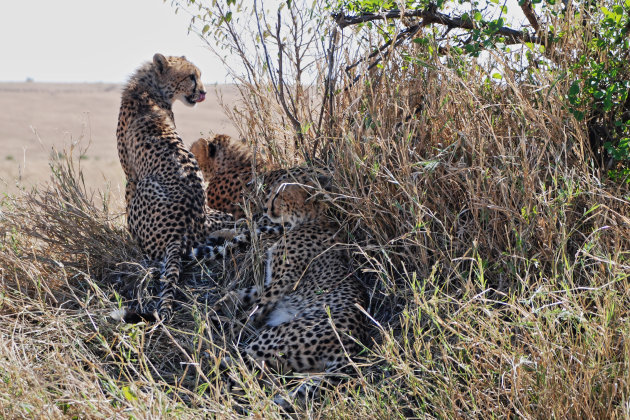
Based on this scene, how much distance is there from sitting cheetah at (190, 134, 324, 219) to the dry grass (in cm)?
28

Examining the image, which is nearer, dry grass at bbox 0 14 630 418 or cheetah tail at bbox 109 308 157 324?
dry grass at bbox 0 14 630 418

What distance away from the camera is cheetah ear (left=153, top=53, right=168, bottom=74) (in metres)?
4.39

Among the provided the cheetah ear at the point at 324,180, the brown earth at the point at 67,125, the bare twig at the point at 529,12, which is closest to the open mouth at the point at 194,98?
the cheetah ear at the point at 324,180

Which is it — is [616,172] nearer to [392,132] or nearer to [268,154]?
[392,132]

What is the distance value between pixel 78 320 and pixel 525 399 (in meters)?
1.88

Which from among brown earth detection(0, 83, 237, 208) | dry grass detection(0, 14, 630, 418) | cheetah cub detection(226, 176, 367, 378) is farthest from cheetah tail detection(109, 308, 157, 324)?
brown earth detection(0, 83, 237, 208)

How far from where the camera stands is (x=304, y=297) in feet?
10.7

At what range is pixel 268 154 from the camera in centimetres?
416

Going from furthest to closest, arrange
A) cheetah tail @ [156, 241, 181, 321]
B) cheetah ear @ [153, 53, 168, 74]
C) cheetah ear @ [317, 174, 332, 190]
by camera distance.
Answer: cheetah ear @ [153, 53, 168, 74], cheetah ear @ [317, 174, 332, 190], cheetah tail @ [156, 241, 181, 321]

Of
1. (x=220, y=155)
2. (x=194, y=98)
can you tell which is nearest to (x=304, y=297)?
(x=220, y=155)

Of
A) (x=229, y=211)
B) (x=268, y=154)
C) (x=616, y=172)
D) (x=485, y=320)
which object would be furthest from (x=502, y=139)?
(x=229, y=211)

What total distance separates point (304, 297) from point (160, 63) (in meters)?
1.92

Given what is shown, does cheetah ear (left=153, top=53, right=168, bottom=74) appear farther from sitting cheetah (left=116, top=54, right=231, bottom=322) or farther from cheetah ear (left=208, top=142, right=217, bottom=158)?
cheetah ear (left=208, top=142, right=217, bottom=158)

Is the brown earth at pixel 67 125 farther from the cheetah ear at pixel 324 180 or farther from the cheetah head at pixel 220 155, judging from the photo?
the cheetah ear at pixel 324 180
